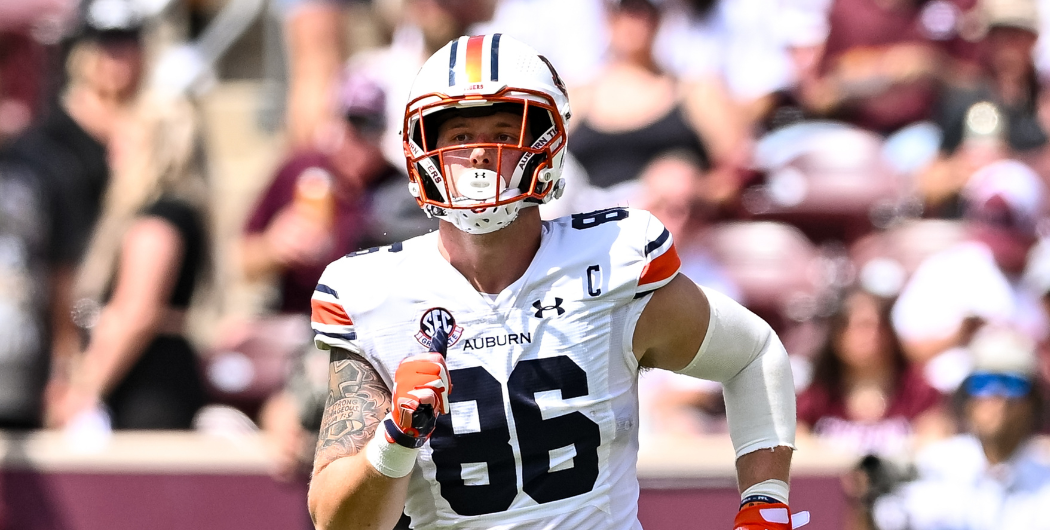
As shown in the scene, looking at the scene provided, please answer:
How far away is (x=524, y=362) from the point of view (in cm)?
301

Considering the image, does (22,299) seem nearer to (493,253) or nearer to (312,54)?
(312,54)

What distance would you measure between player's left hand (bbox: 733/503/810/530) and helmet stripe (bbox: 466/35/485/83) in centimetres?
112

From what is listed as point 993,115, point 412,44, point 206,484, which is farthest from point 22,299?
point 993,115

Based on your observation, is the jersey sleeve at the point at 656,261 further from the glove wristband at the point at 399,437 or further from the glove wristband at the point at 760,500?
the glove wristband at the point at 399,437

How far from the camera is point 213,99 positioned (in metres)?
8.30

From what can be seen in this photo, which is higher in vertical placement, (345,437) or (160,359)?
(345,437)

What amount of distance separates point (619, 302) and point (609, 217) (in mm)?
224

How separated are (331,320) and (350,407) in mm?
200

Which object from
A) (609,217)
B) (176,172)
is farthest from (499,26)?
(609,217)

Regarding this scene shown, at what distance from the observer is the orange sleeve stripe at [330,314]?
3.07m

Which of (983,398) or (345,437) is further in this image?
(983,398)

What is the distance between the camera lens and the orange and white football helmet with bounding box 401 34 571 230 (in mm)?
2986

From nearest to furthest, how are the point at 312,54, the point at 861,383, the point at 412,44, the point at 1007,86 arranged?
the point at 861,383 → the point at 1007,86 → the point at 412,44 → the point at 312,54

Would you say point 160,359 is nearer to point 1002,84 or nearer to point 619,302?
point 619,302
